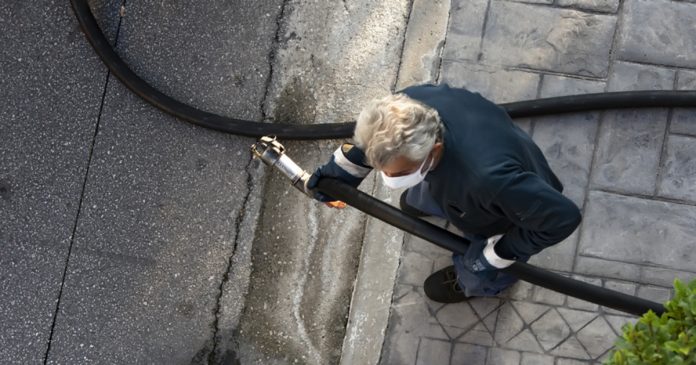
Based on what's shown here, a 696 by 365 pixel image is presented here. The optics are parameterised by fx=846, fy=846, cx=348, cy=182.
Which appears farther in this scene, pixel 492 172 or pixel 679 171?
pixel 679 171

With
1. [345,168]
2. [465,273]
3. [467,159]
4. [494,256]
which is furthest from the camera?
[465,273]

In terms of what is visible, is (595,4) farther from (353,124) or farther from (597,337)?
(597,337)

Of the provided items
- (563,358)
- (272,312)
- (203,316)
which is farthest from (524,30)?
(203,316)

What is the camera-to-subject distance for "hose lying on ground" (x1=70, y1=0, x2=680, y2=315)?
12.0 ft

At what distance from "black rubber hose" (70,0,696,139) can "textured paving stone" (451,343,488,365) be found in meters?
1.22

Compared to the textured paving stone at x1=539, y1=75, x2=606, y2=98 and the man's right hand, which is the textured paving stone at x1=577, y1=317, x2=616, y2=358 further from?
the man's right hand

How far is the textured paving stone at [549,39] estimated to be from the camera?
4590 mm

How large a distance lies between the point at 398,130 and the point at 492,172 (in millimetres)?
382

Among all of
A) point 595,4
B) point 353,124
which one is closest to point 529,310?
point 353,124

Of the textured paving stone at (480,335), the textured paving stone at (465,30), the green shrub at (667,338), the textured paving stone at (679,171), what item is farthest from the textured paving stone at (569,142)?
the green shrub at (667,338)

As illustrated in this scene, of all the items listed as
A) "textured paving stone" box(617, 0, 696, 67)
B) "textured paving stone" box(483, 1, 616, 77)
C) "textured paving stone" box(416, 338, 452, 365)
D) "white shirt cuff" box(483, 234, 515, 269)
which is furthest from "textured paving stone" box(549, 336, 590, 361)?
"textured paving stone" box(617, 0, 696, 67)

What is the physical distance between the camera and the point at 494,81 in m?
4.60

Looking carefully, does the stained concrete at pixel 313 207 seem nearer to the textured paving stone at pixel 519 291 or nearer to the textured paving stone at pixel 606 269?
the textured paving stone at pixel 519 291

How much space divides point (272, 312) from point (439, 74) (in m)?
1.59
